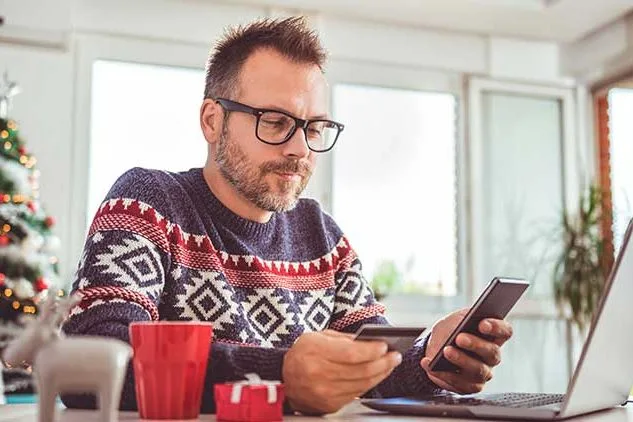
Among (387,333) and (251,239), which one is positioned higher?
(251,239)

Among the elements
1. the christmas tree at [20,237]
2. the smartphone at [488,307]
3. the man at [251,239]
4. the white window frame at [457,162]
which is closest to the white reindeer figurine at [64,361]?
the man at [251,239]

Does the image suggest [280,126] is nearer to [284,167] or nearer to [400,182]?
[284,167]

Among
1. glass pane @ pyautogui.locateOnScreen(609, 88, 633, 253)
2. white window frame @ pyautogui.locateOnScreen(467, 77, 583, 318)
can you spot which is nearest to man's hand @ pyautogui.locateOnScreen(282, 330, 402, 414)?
white window frame @ pyautogui.locateOnScreen(467, 77, 583, 318)

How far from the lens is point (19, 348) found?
2.36 feet

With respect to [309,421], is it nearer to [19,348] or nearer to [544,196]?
[19,348]

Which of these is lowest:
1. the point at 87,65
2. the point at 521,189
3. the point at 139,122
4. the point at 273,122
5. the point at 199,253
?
the point at 199,253

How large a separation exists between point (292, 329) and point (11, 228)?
2875mm

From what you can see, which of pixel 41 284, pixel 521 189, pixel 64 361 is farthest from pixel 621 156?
pixel 64 361

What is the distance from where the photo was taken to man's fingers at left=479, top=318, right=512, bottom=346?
4.72 ft

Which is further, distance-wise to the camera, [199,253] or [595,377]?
[199,253]

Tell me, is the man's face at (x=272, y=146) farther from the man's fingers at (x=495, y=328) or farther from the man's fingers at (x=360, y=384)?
the man's fingers at (x=360, y=384)

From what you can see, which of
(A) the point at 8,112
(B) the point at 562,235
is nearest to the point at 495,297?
(A) the point at 8,112

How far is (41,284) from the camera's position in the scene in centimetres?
415

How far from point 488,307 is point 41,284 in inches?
125
